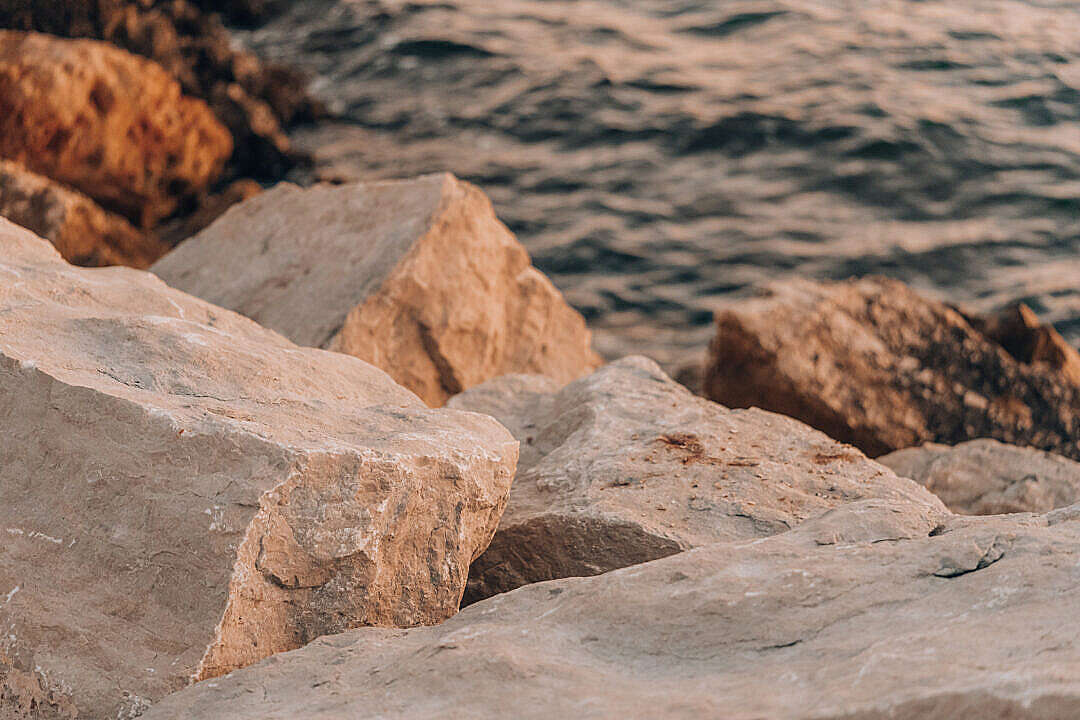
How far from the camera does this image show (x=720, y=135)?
9383 millimetres

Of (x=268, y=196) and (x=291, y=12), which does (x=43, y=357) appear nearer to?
(x=268, y=196)

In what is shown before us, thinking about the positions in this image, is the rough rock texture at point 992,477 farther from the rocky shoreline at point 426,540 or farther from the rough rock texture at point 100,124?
the rough rock texture at point 100,124

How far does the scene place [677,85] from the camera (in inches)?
400

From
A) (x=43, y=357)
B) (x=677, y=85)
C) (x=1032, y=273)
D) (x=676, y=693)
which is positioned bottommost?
(x=1032, y=273)

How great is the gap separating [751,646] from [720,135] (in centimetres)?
814

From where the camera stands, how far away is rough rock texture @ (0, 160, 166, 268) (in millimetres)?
5613

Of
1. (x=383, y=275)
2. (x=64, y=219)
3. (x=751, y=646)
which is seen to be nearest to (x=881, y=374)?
(x=383, y=275)

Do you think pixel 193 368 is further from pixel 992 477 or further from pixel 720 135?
pixel 720 135

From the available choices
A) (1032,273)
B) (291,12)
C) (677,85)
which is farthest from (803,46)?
(291,12)

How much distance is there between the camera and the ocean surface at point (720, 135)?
7.80 metres

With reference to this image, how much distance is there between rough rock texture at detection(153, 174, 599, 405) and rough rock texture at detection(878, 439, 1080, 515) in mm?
1628

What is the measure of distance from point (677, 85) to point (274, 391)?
8507 mm

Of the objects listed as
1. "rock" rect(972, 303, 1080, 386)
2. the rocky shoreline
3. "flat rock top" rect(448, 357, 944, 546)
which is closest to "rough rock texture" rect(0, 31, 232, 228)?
the rocky shoreline

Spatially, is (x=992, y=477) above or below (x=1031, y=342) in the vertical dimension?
above
